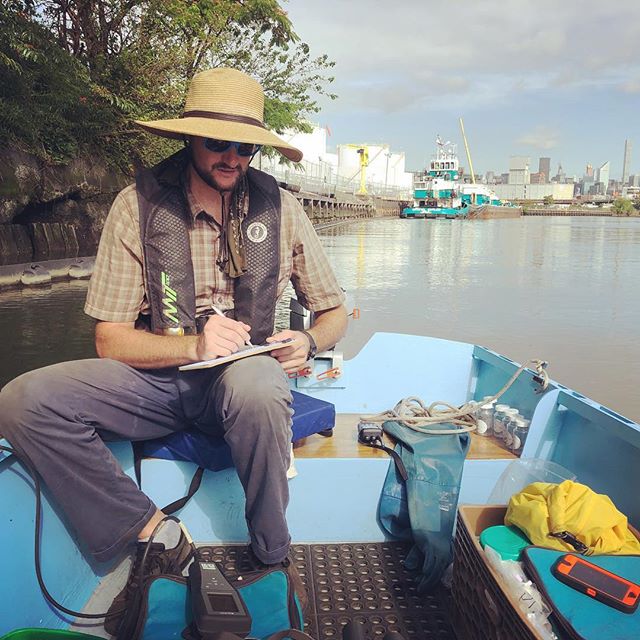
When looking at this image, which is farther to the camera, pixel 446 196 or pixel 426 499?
pixel 446 196

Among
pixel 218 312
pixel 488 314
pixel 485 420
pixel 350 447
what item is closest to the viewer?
pixel 218 312

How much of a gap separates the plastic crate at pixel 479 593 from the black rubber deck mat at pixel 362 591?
0.46 feet

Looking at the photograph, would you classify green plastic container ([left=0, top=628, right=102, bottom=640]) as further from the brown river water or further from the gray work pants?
the brown river water

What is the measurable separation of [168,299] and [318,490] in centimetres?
87

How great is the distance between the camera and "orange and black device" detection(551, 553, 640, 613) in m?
1.25

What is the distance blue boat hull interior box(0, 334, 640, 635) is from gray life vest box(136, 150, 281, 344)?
1.65ft

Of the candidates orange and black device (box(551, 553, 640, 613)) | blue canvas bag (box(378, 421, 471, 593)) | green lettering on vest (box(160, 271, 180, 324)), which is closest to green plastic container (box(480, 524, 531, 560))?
orange and black device (box(551, 553, 640, 613))

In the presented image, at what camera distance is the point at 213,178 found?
2.02m

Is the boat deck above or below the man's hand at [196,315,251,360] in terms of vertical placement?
below

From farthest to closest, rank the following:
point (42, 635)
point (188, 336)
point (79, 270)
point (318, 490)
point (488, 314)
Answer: point (79, 270), point (488, 314), point (318, 490), point (188, 336), point (42, 635)

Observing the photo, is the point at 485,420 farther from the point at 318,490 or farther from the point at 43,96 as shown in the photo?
Answer: the point at 43,96

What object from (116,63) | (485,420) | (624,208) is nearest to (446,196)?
(624,208)

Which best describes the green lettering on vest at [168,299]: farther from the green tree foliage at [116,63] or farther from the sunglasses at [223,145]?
the green tree foliage at [116,63]

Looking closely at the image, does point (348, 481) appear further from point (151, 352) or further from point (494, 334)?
point (494, 334)
